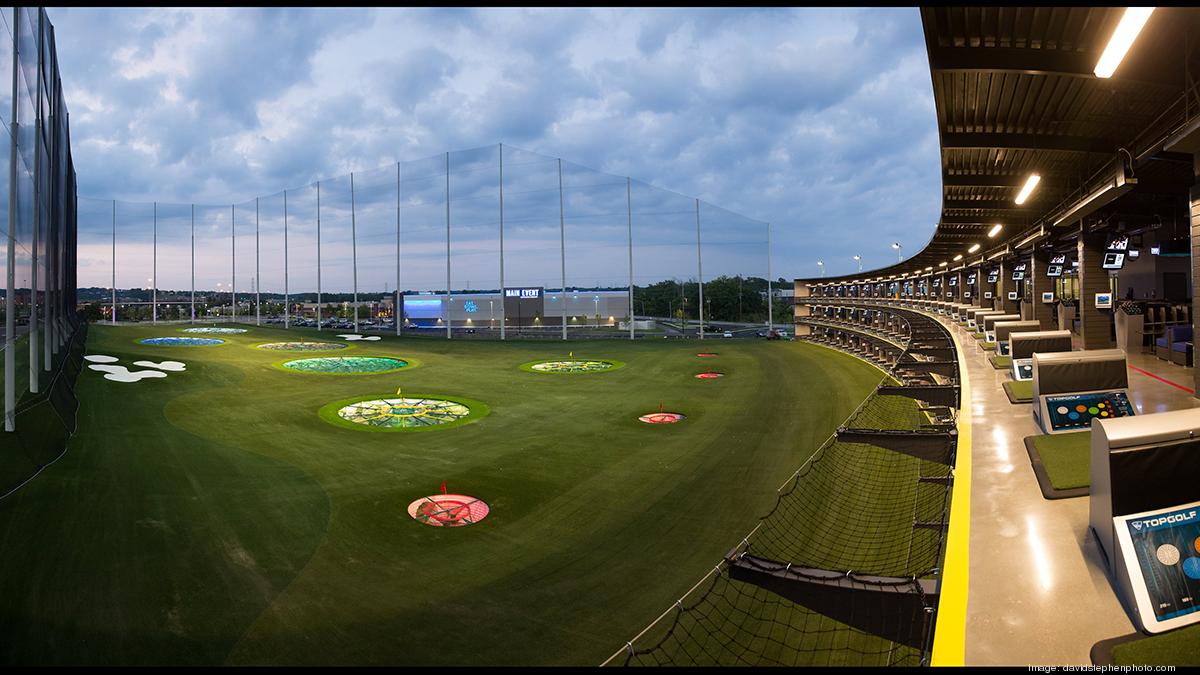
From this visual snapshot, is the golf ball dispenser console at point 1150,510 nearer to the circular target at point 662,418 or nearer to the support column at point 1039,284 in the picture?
the circular target at point 662,418

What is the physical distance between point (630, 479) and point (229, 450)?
386 inches

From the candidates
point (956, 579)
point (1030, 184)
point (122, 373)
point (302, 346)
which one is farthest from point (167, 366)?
point (1030, 184)

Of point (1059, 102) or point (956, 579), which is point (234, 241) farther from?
point (956, 579)

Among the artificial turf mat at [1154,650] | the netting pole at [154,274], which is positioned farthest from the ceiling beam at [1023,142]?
the netting pole at [154,274]

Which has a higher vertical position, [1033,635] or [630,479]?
[1033,635]

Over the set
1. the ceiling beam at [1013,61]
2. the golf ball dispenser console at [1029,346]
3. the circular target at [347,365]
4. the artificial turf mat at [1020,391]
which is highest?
the ceiling beam at [1013,61]

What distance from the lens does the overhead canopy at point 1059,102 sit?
7.96 meters

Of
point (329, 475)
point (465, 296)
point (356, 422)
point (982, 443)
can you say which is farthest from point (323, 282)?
point (982, 443)

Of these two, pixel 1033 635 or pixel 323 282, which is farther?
pixel 323 282

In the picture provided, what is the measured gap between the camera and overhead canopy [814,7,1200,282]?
796 cm

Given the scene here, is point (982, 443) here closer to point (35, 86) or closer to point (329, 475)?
point (329, 475)

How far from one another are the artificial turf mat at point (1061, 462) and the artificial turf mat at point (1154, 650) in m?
1.77

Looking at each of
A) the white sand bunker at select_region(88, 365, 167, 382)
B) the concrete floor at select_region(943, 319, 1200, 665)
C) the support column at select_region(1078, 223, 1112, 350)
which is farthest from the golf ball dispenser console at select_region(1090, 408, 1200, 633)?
the white sand bunker at select_region(88, 365, 167, 382)

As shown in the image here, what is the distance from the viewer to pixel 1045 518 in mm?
4727
